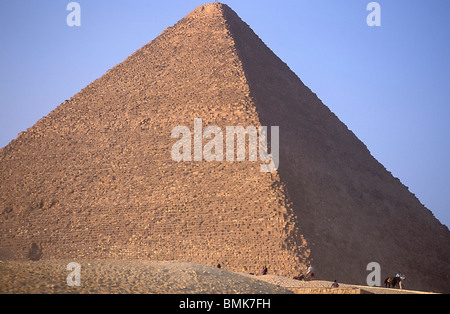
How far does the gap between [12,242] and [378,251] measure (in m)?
16.3

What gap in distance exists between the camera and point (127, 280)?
58.6 ft

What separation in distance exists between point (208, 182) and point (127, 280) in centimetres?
1852

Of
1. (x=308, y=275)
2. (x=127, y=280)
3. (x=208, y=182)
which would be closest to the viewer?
(x=127, y=280)

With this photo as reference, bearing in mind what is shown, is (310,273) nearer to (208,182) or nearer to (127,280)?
(208,182)

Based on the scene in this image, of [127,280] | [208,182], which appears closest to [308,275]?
[208,182]

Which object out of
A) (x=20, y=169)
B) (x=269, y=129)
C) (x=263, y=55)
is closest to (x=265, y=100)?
(x=269, y=129)

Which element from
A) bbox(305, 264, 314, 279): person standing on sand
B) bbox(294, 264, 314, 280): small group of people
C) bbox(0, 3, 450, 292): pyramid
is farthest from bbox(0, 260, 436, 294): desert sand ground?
bbox(0, 3, 450, 292): pyramid

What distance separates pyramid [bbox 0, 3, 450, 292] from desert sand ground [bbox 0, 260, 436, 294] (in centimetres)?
1197

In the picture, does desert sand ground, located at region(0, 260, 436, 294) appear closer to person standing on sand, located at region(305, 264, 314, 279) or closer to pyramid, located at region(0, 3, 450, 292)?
person standing on sand, located at region(305, 264, 314, 279)

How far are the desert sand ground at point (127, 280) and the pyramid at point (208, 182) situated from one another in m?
12.0

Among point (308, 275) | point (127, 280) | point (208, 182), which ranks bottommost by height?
point (127, 280)

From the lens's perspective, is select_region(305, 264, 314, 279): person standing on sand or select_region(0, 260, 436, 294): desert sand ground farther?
select_region(305, 264, 314, 279): person standing on sand

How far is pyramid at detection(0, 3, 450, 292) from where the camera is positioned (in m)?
34.0
